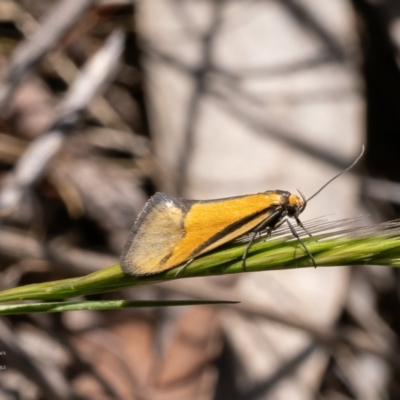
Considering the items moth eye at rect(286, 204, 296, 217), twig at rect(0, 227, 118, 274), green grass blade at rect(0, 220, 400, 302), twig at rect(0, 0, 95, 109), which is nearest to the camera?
green grass blade at rect(0, 220, 400, 302)

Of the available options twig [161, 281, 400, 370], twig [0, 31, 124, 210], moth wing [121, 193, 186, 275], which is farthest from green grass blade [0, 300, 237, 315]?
twig [0, 31, 124, 210]

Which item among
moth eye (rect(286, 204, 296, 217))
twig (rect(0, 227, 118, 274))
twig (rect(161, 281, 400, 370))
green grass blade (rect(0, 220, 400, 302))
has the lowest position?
twig (rect(161, 281, 400, 370))

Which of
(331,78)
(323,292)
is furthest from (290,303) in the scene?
(331,78)

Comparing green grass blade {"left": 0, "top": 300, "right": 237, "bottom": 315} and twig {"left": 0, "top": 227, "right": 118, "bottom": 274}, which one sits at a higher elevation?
green grass blade {"left": 0, "top": 300, "right": 237, "bottom": 315}

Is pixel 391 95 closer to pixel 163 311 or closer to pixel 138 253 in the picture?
pixel 163 311

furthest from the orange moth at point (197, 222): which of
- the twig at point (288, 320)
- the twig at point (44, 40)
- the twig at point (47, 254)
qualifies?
the twig at point (44, 40)

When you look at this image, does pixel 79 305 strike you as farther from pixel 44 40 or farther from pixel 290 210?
pixel 44 40

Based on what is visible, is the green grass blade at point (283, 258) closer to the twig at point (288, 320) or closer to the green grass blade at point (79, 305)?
the green grass blade at point (79, 305)

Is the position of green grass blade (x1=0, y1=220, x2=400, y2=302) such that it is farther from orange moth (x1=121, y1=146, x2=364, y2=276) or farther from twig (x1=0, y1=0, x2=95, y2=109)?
twig (x1=0, y1=0, x2=95, y2=109)

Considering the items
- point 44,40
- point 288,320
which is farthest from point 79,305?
point 44,40
